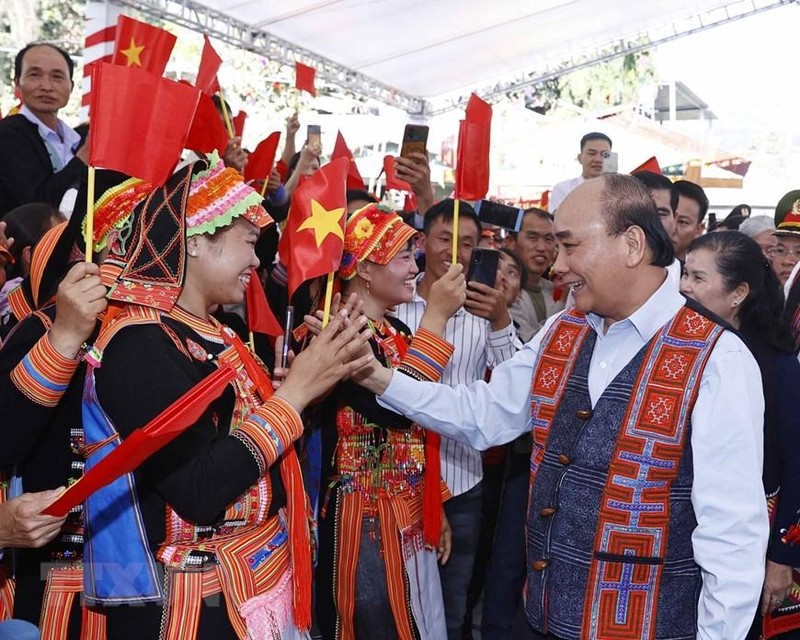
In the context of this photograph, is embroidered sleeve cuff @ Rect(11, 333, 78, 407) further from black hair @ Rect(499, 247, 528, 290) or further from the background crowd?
black hair @ Rect(499, 247, 528, 290)

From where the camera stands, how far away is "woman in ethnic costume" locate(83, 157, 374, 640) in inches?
85.6

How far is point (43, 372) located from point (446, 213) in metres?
2.51

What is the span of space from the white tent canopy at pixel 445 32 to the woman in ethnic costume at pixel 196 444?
20.6 ft

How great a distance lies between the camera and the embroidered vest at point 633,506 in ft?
7.06

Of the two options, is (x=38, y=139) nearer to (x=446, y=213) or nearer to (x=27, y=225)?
(x=27, y=225)

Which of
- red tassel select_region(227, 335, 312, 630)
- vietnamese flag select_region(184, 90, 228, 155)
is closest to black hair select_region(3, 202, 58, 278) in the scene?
vietnamese flag select_region(184, 90, 228, 155)

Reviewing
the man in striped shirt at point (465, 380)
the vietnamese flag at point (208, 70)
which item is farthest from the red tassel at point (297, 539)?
the vietnamese flag at point (208, 70)

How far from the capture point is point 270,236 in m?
4.16

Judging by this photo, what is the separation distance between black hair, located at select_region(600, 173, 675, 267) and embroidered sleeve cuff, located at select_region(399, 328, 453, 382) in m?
0.93

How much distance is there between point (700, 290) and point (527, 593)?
57.1 inches

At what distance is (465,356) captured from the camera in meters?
4.11

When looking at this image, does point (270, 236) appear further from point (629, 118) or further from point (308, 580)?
point (629, 118)

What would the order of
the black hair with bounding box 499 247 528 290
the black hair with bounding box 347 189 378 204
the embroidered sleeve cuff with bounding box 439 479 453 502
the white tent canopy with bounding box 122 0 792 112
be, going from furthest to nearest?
1. the white tent canopy with bounding box 122 0 792 112
2. the black hair with bounding box 499 247 528 290
3. the black hair with bounding box 347 189 378 204
4. the embroidered sleeve cuff with bounding box 439 479 453 502

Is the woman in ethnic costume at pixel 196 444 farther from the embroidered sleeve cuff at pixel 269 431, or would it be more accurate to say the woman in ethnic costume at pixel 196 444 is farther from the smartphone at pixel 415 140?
the smartphone at pixel 415 140
